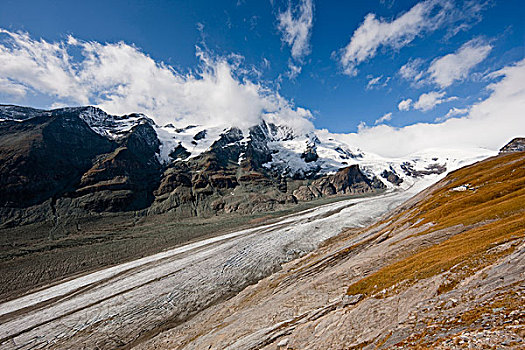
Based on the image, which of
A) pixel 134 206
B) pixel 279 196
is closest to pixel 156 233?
pixel 134 206

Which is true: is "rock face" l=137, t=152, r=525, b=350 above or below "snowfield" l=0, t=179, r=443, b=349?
above

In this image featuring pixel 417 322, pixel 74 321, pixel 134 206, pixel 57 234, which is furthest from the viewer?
pixel 134 206

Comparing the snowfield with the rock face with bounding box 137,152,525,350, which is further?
the snowfield

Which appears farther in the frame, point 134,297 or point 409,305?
point 134,297

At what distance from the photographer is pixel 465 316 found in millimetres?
8992

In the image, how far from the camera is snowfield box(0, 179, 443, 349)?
33.9 meters

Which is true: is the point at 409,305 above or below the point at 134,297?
above

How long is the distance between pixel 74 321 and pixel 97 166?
182 metres

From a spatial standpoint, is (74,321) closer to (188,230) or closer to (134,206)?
(188,230)

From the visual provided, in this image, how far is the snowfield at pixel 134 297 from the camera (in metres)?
33.9

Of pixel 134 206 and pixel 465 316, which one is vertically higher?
pixel 134 206

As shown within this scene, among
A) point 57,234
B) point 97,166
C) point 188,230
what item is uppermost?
point 97,166

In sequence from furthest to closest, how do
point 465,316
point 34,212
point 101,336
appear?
point 34,212, point 101,336, point 465,316

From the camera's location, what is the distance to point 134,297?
42.1 m
